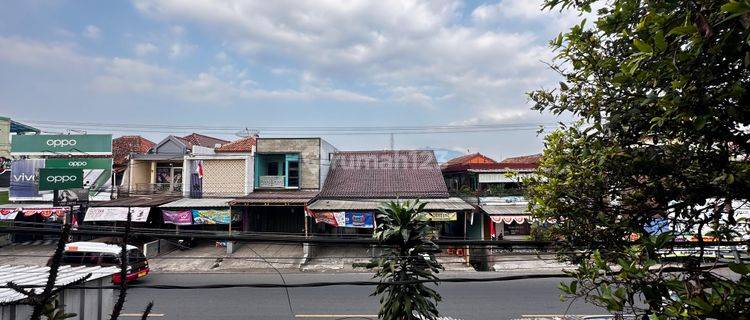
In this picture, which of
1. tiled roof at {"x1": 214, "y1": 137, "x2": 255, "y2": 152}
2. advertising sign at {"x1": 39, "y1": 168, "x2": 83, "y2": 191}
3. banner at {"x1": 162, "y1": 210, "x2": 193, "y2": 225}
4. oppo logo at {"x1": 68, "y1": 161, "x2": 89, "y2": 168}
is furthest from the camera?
tiled roof at {"x1": 214, "y1": 137, "x2": 255, "y2": 152}

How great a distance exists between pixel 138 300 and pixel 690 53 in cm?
1374

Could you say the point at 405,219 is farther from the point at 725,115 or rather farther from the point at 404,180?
the point at 404,180

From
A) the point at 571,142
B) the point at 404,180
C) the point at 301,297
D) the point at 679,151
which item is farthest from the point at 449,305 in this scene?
the point at 404,180

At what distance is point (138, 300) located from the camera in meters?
11.6

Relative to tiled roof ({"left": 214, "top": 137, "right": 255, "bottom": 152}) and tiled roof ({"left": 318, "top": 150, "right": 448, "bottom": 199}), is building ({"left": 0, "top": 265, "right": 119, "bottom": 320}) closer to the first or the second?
tiled roof ({"left": 318, "top": 150, "right": 448, "bottom": 199})

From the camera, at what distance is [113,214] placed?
2003 centimetres

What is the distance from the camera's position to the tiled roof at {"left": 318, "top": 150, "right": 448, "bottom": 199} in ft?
71.8

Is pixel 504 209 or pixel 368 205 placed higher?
pixel 368 205

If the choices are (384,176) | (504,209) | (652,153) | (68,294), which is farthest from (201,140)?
(652,153)

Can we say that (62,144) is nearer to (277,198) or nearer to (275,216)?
(275,216)

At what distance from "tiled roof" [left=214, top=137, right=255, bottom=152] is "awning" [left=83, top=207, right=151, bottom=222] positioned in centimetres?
640

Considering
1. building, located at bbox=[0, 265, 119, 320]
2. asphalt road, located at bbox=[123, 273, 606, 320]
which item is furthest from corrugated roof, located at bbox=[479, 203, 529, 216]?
building, located at bbox=[0, 265, 119, 320]

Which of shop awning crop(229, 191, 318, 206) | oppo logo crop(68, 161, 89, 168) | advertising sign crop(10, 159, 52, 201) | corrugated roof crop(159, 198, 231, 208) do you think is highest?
oppo logo crop(68, 161, 89, 168)

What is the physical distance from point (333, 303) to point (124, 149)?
23.8m
